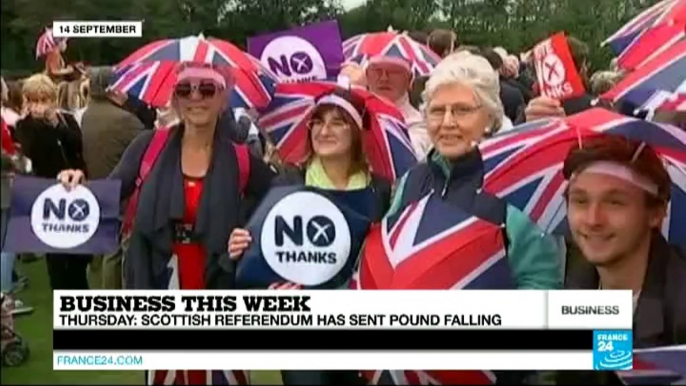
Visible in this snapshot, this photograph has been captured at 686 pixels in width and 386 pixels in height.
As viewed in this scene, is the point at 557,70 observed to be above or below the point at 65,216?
above

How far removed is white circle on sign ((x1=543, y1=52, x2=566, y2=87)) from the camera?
11.0 feet

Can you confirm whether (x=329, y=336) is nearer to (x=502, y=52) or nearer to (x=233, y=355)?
(x=233, y=355)

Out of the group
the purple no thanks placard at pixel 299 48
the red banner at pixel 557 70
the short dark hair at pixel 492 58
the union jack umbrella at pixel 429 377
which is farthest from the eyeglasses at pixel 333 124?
the union jack umbrella at pixel 429 377

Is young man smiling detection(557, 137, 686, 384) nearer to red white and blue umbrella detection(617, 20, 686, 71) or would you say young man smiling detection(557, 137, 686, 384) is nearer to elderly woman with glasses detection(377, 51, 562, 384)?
elderly woman with glasses detection(377, 51, 562, 384)

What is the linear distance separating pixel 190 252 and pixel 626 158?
1.11 m

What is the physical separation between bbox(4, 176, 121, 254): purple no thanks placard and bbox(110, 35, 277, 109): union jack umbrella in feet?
0.85

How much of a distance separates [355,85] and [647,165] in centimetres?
75

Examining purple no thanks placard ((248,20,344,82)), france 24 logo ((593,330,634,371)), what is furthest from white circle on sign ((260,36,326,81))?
france 24 logo ((593,330,634,371))

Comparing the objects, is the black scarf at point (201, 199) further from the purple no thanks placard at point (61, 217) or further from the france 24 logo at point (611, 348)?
the france 24 logo at point (611, 348)

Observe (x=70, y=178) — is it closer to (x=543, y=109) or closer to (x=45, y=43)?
(x=45, y=43)

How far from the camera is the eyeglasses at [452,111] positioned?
3.39 meters

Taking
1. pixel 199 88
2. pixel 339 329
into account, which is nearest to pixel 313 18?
pixel 199 88

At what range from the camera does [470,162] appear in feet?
11.1

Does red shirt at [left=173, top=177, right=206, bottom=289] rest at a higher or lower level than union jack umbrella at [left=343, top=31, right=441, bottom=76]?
lower
